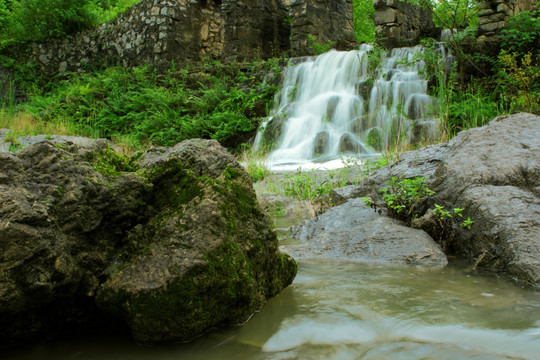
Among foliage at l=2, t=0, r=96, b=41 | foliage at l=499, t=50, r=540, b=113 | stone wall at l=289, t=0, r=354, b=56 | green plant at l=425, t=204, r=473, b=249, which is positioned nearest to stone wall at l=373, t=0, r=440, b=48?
stone wall at l=289, t=0, r=354, b=56

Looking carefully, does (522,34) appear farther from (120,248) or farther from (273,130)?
(120,248)

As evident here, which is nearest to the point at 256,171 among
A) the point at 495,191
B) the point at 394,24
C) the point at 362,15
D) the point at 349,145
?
the point at 349,145

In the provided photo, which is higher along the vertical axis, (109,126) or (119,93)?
(119,93)

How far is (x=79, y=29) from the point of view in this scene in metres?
19.3

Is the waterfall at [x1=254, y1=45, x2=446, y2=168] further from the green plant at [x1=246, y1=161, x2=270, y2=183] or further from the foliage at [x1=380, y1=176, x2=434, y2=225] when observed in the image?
the foliage at [x1=380, y1=176, x2=434, y2=225]

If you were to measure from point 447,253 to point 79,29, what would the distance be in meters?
19.9

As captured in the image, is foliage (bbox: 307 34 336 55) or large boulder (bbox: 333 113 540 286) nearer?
large boulder (bbox: 333 113 540 286)

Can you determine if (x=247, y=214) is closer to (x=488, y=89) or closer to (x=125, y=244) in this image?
(x=125, y=244)

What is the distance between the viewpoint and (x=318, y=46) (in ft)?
46.6

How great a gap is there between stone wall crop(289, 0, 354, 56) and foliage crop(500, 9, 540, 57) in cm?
566

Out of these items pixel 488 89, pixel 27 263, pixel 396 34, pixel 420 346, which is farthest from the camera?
pixel 396 34

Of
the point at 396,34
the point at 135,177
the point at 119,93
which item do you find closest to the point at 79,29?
the point at 119,93

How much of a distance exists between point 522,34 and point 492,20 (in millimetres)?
1164

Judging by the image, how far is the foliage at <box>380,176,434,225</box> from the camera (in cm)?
378
